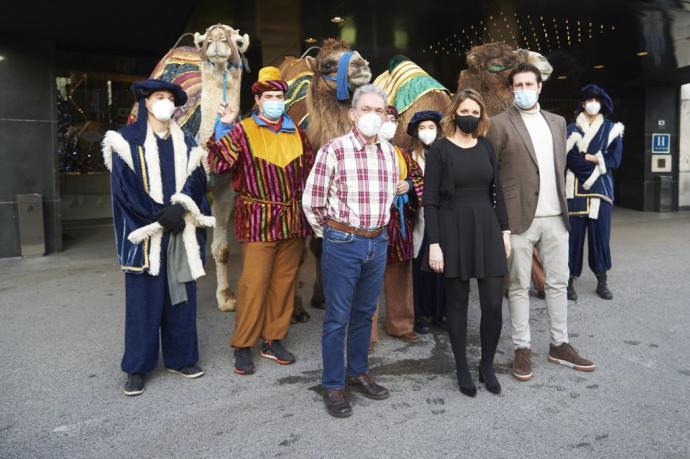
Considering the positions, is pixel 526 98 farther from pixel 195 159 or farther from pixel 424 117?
pixel 195 159

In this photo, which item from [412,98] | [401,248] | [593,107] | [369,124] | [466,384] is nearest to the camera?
[369,124]

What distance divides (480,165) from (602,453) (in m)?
1.51

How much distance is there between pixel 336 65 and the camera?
398cm

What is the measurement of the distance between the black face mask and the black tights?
0.81 m

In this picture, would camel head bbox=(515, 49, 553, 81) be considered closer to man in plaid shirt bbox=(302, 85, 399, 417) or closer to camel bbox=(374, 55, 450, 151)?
camel bbox=(374, 55, 450, 151)

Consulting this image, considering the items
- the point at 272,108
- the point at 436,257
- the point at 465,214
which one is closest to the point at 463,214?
the point at 465,214

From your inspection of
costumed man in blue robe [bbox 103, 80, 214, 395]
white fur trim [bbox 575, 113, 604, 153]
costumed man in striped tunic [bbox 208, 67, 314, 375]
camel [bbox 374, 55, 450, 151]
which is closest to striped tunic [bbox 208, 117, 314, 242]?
costumed man in striped tunic [bbox 208, 67, 314, 375]

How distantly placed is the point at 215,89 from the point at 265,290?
1.69 metres

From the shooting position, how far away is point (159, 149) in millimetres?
3260

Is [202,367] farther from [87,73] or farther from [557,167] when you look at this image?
[87,73]

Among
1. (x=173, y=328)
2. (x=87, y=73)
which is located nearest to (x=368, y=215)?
(x=173, y=328)

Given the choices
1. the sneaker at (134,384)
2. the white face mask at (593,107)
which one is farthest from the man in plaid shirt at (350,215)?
the white face mask at (593,107)

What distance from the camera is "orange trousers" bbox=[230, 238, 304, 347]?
138 inches

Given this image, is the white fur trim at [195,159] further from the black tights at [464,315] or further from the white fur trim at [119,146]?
the black tights at [464,315]
